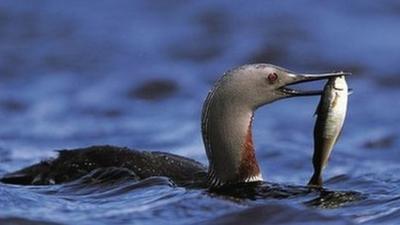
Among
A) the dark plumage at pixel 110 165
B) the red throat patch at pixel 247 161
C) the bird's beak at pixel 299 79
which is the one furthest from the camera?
the dark plumage at pixel 110 165

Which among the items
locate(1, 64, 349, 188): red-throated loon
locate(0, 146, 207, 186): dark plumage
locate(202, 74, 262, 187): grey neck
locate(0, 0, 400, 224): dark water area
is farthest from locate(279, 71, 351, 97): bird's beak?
locate(0, 146, 207, 186): dark plumage

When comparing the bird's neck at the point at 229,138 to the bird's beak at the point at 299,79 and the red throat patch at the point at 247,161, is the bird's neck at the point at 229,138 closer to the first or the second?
the red throat patch at the point at 247,161

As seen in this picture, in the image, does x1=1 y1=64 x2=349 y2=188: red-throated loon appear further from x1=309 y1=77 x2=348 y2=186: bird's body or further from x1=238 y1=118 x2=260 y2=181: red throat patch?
x1=309 y1=77 x2=348 y2=186: bird's body

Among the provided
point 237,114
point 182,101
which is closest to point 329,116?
point 237,114

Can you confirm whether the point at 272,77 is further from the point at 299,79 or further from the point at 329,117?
the point at 329,117

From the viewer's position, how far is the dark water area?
382 inches

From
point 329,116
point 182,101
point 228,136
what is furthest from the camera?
point 182,101

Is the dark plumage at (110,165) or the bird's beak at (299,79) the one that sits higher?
the bird's beak at (299,79)

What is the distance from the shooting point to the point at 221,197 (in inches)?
385

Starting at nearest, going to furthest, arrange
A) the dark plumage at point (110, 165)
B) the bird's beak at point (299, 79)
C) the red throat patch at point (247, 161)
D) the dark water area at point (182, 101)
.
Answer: the dark water area at point (182, 101) < the bird's beak at point (299, 79) < the red throat patch at point (247, 161) < the dark plumage at point (110, 165)

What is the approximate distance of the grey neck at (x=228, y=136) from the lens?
10.2 m

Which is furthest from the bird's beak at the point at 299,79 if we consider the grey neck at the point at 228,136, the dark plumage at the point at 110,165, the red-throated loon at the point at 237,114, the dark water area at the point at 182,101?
the dark plumage at the point at 110,165

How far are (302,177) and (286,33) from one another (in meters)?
7.97

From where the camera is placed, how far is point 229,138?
33.4 ft
